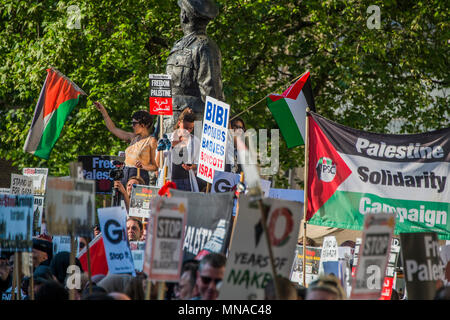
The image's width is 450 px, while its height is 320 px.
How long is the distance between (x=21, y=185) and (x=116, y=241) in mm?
3922

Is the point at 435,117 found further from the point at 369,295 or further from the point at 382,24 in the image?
the point at 369,295

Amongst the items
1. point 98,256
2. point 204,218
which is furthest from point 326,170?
point 98,256

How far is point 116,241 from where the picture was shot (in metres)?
6.48

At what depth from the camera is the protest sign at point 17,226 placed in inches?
225

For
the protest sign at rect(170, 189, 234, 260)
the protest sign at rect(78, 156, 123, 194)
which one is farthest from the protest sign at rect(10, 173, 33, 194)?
the protest sign at rect(170, 189, 234, 260)

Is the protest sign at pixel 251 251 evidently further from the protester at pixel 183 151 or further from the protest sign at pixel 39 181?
the protest sign at pixel 39 181

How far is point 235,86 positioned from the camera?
55.2 feet

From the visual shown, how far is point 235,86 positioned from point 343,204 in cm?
875

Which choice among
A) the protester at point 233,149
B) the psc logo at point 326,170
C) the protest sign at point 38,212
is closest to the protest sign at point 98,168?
the protest sign at point 38,212

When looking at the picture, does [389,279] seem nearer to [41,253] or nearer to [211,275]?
[41,253]

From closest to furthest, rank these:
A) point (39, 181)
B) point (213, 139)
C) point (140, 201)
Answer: point (213, 139), point (140, 201), point (39, 181)

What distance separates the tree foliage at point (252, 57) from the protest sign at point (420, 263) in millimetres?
11667

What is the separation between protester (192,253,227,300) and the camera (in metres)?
4.94

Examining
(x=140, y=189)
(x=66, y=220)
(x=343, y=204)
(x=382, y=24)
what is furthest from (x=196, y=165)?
(x=382, y=24)
